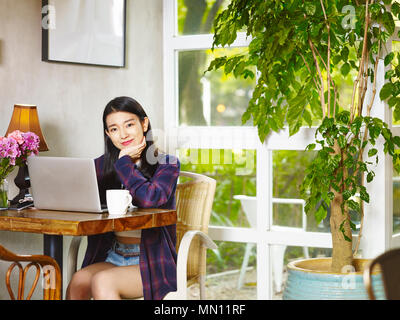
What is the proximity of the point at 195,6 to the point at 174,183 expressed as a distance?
1252mm

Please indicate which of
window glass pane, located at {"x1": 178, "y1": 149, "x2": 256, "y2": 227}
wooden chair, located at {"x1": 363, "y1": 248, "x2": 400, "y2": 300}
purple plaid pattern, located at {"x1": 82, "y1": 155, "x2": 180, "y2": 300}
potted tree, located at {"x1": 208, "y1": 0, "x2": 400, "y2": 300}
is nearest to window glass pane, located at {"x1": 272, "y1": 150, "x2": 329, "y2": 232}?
window glass pane, located at {"x1": 178, "y1": 149, "x2": 256, "y2": 227}

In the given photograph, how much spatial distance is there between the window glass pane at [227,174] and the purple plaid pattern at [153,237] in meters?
0.68

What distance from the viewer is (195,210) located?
2.96 meters

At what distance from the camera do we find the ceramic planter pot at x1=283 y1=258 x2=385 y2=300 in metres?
2.29

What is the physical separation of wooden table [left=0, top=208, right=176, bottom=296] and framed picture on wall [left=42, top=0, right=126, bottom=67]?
91 cm

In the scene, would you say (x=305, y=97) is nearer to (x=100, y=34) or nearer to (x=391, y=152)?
(x=391, y=152)

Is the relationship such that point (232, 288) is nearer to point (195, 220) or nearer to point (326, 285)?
point (195, 220)

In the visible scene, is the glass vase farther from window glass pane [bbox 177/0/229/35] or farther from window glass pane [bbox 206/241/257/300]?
window glass pane [bbox 177/0/229/35]

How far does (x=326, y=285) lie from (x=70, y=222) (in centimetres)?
92

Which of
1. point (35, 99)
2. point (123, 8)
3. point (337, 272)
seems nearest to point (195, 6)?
point (123, 8)

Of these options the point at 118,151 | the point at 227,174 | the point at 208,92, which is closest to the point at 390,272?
the point at 118,151

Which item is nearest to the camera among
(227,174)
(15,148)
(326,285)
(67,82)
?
(326,285)

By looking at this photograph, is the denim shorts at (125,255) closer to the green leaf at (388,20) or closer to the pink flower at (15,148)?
the pink flower at (15,148)

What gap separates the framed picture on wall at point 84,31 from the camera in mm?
2973
